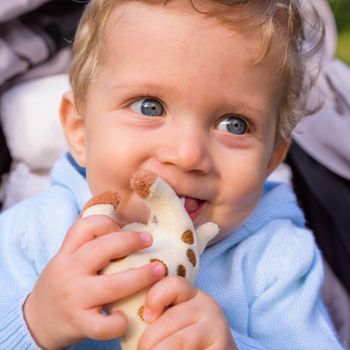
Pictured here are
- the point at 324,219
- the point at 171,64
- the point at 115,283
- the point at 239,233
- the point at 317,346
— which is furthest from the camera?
the point at 324,219

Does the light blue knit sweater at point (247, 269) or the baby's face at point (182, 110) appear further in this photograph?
the light blue knit sweater at point (247, 269)

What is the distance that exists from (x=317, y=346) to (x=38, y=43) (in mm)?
1083

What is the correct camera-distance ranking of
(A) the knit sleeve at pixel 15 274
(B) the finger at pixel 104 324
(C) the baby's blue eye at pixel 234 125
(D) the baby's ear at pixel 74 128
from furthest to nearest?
(D) the baby's ear at pixel 74 128, (C) the baby's blue eye at pixel 234 125, (A) the knit sleeve at pixel 15 274, (B) the finger at pixel 104 324

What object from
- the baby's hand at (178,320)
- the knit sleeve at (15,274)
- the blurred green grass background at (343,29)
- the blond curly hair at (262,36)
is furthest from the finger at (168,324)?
the blurred green grass background at (343,29)

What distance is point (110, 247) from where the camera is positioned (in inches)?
34.9

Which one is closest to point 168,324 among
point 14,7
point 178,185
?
point 178,185

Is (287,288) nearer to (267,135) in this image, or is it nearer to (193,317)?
(267,135)

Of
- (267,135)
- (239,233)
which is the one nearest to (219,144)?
(267,135)

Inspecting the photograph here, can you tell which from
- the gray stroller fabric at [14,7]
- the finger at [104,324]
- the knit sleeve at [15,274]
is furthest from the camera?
the gray stroller fabric at [14,7]

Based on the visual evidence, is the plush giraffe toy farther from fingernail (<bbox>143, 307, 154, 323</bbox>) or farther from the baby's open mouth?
the baby's open mouth

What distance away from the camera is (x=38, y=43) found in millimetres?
1864

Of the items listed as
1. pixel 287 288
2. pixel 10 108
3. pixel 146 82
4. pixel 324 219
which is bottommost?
pixel 324 219

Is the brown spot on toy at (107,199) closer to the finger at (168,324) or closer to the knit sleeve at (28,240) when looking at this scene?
the finger at (168,324)

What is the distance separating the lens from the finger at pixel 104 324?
87cm
